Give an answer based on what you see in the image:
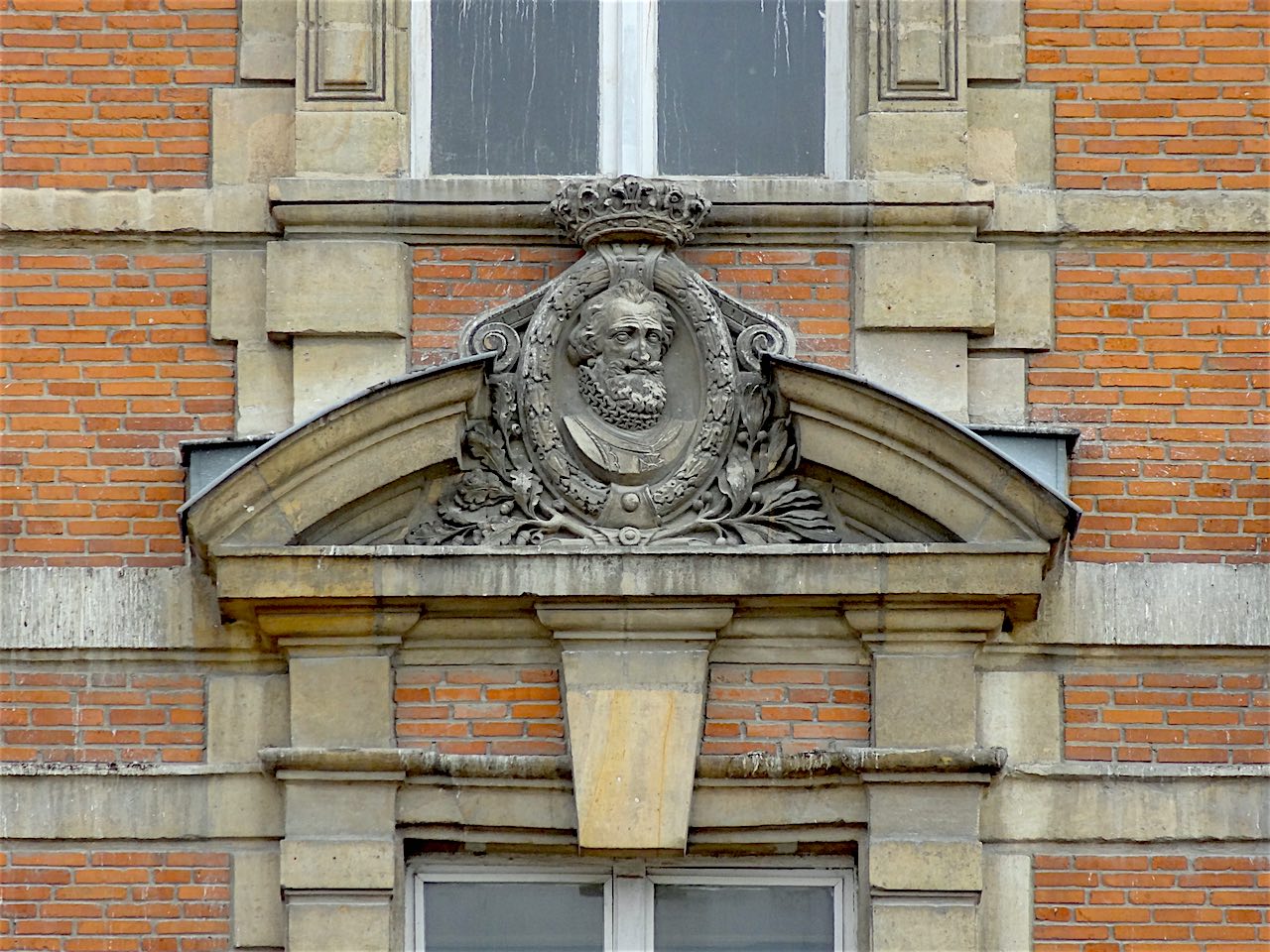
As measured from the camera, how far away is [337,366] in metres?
9.05

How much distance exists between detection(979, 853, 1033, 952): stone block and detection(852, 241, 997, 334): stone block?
1850 mm

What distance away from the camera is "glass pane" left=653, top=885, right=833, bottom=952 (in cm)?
884

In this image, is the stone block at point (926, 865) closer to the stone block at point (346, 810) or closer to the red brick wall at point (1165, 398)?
the red brick wall at point (1165, 398)

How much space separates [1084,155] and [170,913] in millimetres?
4121

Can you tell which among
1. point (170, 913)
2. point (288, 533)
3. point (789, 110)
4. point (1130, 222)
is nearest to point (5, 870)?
point (170, 913)

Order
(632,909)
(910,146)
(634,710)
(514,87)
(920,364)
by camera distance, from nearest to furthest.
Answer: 1. (634,710)
2. (632,909)
3. (920,364)
4. (910,146)
5. (514,87)

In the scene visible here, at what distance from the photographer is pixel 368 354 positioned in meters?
9.07

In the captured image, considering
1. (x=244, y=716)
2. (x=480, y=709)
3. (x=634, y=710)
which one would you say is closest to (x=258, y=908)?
(x=244, y=716)

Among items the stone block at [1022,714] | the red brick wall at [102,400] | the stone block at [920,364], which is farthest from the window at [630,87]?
the stone block at [1022,714]

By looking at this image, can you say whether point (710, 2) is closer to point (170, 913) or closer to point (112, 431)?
point (112, 431)

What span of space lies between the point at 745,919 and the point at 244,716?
1842 millimetres

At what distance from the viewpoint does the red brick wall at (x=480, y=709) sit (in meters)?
8.79

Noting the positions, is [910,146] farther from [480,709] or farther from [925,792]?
[480,709]

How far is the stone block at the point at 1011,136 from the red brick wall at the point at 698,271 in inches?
24.9
